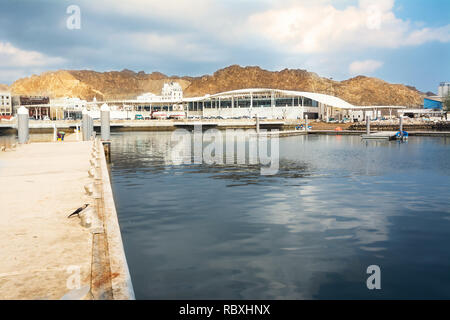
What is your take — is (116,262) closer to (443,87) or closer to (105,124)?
(105,124)

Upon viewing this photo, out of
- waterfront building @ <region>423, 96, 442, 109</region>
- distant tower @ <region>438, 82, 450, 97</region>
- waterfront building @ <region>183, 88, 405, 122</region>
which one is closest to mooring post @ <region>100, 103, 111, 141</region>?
waterfront building @ <region>183, 88, 405, 122</region>

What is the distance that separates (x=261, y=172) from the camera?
29.5m

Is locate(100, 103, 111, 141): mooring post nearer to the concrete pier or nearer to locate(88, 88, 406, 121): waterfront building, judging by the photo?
the concrete pier

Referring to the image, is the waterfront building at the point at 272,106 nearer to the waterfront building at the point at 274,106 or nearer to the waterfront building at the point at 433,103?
the waterfront building at the point at 274,106

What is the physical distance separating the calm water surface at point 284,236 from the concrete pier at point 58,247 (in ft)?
4.64

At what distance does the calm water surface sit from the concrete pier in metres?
1.41

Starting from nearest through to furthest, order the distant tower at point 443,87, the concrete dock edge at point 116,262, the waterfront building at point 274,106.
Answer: the concrete dock edge at point 116,262
the waterfront building at point 274,106
the distant tower at point 443,87

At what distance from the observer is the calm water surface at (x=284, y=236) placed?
369 inches

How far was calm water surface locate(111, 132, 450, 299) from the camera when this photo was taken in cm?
937

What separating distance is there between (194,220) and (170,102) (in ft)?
542

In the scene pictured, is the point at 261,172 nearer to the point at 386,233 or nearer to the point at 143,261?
the point at 386,233
